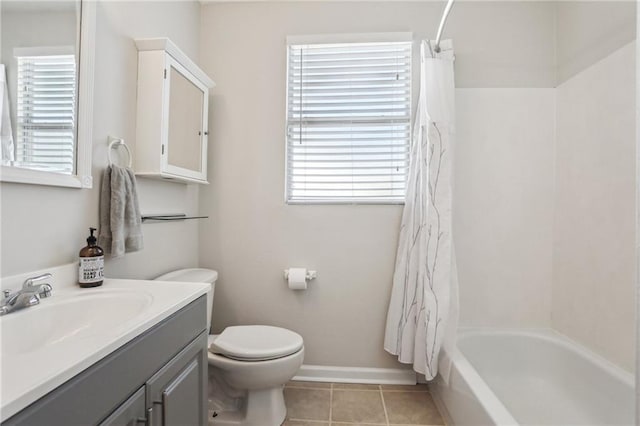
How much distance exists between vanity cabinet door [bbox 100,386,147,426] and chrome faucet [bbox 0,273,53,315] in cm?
42

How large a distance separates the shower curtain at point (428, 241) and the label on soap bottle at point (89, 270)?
1.48 meters

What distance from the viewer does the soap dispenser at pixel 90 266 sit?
1041mm

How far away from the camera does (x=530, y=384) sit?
1.75 metres

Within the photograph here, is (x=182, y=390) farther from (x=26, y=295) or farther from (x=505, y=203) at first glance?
(x=505, y=203)

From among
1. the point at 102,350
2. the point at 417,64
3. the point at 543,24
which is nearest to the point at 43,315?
the point at 102,350

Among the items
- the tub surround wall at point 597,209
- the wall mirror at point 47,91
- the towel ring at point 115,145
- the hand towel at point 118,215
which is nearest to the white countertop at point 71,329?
the hand towel at point 118,215

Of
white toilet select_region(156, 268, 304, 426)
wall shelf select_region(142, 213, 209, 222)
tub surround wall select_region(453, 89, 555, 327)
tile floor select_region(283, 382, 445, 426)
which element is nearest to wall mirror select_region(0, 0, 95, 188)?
wall shelf select_region(142, 213, 209, 222)

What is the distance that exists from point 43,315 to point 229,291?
1.16m


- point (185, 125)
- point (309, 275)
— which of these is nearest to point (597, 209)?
point (309, 275)

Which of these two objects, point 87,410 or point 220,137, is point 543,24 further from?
point 87,410

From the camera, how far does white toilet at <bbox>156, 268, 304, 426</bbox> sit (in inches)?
54.6

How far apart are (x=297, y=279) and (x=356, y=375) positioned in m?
0.74

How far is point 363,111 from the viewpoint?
6.33 ft

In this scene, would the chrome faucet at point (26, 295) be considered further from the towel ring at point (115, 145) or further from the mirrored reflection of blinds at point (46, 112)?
the towel ring at point (115, 145)
